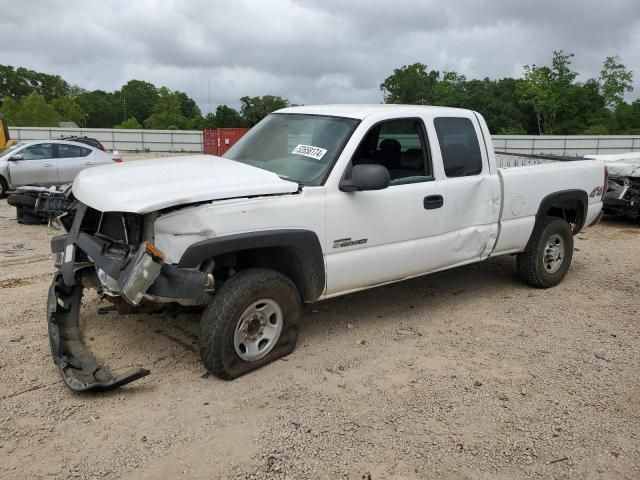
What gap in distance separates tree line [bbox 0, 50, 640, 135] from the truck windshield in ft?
101

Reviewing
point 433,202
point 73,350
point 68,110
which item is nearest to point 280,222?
point 433,202

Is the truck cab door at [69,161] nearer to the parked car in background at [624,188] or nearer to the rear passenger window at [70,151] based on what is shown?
the rear passenger window at [70,151]

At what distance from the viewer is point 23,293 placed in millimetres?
5742

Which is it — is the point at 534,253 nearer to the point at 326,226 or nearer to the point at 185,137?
the point at 326,226

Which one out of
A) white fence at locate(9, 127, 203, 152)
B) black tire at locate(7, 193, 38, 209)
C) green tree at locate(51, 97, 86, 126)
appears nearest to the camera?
black tire at locate(7, 193, 38, 209)

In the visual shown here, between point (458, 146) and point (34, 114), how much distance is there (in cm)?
7067

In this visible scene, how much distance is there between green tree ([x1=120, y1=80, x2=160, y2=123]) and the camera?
292 ft

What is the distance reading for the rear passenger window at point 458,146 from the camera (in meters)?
5.07

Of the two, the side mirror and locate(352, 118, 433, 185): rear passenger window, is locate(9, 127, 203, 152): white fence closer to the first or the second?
locate(352, 118, 433, 185): rear passenger window

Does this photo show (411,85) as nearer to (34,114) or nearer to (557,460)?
(34,114)

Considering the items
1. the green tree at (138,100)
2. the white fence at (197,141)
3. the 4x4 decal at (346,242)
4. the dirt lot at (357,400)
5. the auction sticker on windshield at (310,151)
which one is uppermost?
the green tree at (138,100)

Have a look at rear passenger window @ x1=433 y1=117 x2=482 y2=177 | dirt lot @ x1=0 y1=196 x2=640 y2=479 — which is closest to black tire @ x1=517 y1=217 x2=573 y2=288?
dirt lot @ x1=0 y1=196 x2=640 y2=479

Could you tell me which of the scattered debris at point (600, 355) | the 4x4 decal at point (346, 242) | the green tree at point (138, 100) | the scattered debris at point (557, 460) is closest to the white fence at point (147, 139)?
the 4x4 decal at point (346, 242)

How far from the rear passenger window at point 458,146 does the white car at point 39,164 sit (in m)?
11.1
